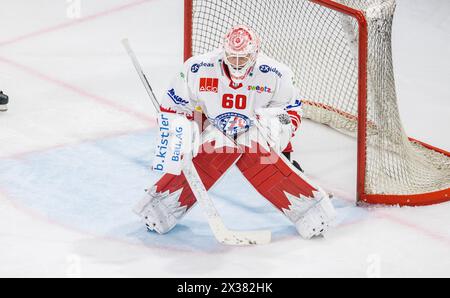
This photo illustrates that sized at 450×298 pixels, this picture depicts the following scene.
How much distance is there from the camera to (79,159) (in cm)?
517

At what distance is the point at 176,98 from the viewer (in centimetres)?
446

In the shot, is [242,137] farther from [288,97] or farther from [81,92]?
[81,92]

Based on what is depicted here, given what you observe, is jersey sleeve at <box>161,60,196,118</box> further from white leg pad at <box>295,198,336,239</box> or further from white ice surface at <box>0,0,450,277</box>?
white leg pad at <box>295,198,336,239</box>

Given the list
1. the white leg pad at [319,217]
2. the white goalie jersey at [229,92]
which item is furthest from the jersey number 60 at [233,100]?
the white leg pad at [319,217]

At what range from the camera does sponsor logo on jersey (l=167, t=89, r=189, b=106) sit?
4465mm

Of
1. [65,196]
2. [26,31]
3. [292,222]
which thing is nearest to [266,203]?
[292,222]

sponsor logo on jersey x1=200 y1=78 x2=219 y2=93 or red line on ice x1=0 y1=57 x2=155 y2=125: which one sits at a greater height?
sponsor logo on jersey x1=200 y1=78 x2=219 y2=93

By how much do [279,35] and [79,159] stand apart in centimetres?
106

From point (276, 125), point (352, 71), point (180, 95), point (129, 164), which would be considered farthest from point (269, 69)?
point (352, 71)

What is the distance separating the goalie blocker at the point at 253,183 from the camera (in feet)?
14.5

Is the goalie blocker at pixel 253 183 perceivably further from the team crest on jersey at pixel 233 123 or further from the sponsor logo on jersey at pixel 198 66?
the sponsor logo on jersey at pixel 198 66

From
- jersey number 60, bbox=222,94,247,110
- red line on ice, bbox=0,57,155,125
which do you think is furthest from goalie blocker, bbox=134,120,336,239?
red line on ice, bbox=0,57,155,125

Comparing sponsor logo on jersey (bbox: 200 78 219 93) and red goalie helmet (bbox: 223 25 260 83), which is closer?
red goalie helmet (bbox: 223 25 260 83)

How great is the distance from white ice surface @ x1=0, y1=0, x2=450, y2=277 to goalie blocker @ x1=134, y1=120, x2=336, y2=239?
0.08m
